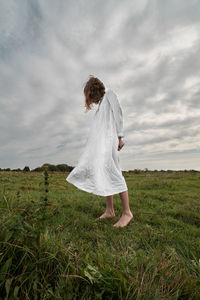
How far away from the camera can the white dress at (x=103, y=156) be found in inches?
142

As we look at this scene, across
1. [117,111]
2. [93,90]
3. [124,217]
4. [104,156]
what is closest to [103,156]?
[104,156]

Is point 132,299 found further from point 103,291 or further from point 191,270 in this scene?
point 191,270

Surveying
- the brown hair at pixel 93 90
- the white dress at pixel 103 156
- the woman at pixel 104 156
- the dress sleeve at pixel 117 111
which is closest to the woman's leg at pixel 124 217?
the woman at pixel 104 156

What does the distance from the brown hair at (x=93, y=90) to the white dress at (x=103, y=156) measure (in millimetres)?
209

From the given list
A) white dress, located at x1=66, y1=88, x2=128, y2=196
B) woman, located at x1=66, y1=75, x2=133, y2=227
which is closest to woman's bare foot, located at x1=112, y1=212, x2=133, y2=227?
woman, located at x1=66, y1=75, x2=133, y2=227

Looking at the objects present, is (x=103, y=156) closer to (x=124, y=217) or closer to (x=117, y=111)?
(x=117, y=111)

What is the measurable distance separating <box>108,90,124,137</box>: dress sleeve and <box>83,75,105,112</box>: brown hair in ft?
1.10

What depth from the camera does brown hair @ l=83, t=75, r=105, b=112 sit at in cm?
425

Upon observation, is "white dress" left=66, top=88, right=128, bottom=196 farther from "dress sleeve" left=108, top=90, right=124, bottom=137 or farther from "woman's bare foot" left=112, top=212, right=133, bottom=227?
"woman's bare foot" left=112, top=212, right=133, bottom=227

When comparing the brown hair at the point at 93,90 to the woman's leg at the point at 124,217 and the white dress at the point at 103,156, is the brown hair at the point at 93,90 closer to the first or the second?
the white dress at the point at 103,156

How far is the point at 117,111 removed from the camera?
4.00 meters

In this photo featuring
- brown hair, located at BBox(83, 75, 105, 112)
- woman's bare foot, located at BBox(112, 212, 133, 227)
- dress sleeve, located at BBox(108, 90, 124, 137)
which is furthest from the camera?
brown hair, located at BBox(83, 75, 105, 112)

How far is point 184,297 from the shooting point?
1398mm

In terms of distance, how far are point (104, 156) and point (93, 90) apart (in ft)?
4.92
